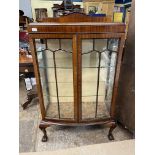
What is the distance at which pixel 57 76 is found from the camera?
4.08 feet

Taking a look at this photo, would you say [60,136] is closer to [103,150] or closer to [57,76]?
[103,150]

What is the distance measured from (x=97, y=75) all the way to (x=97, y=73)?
2 cm

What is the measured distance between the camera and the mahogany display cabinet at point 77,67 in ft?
3.30

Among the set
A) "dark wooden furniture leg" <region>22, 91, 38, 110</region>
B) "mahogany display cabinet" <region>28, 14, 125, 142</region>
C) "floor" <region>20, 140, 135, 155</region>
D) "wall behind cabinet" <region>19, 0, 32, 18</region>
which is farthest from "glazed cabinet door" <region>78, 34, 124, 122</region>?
"wall behind cabinet" <region>19, 0, 32, 18</region>

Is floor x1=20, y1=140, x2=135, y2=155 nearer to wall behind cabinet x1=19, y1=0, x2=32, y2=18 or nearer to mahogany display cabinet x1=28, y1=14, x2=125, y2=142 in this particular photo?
mahogany display cabinet x1=28, y1=14, x2=125, y2=142

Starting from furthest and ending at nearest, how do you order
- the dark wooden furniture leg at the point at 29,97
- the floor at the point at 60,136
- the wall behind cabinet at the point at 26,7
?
the wall behind cabinet at the point at 26,7 → the dark wooden furniture leg at the point at 29,97 → the floor at the point at 60,136

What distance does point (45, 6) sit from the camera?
257cm

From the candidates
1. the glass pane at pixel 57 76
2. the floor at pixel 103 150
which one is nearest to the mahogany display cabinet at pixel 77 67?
the glass pane at pixel 57 76

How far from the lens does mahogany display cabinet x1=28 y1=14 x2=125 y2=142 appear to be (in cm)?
100

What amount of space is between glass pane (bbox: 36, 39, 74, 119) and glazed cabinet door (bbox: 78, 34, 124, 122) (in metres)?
0.09

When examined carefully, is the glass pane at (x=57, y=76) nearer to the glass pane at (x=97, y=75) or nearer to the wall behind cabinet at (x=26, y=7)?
the glass pane at (x=97, y=75)

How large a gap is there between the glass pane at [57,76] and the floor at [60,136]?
0.23 metres

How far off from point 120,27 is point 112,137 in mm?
924
